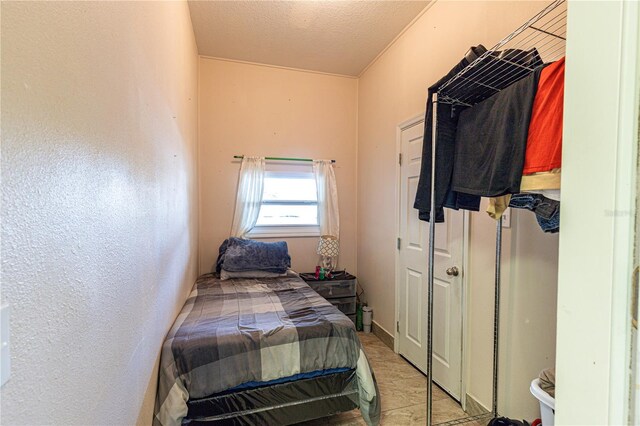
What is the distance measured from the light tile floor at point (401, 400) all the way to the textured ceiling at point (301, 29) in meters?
2.94

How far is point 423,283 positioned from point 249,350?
59.2 inches

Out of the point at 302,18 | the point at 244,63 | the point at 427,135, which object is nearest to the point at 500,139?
the point at 427,135

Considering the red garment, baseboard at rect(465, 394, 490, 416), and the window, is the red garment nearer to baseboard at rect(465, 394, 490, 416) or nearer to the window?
baseboard at rect(465, 394, 490, 416)

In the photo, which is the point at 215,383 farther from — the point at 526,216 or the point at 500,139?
the point at 526,216

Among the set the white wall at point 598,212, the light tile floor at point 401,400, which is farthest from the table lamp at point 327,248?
the white wall at point 598,212

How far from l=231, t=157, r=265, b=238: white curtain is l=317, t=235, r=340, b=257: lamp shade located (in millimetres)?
791

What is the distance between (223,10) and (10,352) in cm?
272

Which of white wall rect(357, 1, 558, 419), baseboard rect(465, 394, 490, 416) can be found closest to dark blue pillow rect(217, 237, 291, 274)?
white wall rect(357, 1, 558, 419)

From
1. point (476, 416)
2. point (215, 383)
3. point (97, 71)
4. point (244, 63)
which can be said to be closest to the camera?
point (97, 71)

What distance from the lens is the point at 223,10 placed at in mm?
2412

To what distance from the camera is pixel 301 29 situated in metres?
2.65

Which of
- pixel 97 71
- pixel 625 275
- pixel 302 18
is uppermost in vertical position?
pixel 302 18

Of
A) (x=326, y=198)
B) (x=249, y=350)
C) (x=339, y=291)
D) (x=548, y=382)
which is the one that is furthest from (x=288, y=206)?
(x=548, y=382)

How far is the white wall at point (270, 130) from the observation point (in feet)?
10.6
